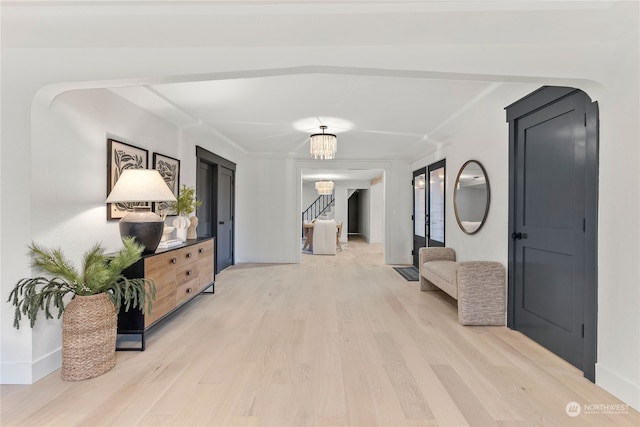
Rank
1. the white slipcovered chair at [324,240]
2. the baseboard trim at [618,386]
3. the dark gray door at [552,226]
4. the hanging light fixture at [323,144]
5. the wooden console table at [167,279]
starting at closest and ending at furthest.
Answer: the baseboard trim at [618,386] < the dark gray door at [552,226] < the wooden console table at [167,279] < the hanging light fixture at [323,144] < the white slipcovered chair at [324,240]

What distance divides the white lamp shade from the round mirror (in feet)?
11.4

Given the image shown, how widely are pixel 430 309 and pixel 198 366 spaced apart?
2.65 meters

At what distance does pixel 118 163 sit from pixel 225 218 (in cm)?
331

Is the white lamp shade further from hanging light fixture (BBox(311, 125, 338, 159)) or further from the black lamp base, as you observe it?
hanging light fixture (BBox(311, 125, 338, 159))

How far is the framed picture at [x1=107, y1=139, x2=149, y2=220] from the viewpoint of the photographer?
290 cm

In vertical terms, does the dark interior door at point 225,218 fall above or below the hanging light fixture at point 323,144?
below

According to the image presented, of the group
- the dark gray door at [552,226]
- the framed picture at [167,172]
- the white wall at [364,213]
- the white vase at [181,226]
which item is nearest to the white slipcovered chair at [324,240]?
the white wall at [364,213]

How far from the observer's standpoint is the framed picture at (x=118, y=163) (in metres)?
2.90

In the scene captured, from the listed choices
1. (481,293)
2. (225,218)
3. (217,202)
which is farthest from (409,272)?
(217,202)

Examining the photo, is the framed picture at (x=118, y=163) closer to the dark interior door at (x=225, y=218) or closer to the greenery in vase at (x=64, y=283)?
the greenery in vase at (x=64, y=283)

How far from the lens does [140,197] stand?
265cm

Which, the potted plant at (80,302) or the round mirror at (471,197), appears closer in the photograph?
the potted plant at (80,302)

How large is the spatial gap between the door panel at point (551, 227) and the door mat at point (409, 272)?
7.77 ft

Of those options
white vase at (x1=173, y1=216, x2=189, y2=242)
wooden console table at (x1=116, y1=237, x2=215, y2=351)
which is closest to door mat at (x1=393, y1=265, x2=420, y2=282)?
wooden console table at (x1=116, y1=237, x2=215, y2=351)
